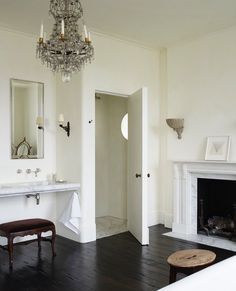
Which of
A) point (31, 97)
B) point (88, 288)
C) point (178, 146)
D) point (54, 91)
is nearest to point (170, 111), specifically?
point (178, 146)

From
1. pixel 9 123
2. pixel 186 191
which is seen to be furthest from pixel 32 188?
pixel 186 191

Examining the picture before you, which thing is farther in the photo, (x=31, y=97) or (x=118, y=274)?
(x=31, y=97)

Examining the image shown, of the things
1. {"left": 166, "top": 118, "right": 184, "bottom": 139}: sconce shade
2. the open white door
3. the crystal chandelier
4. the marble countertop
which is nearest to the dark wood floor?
the open white door

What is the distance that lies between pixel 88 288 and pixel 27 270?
820 mm

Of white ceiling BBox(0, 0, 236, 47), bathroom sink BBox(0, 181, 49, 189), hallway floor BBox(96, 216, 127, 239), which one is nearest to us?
white ceiling BBox(0, 0, 236, 47)

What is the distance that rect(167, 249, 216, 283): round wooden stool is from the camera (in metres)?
2.42

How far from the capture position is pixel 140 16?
4.05 m

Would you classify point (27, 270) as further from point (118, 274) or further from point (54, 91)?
point (54, 91)

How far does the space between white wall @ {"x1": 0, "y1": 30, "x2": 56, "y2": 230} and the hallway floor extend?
30.6 inches

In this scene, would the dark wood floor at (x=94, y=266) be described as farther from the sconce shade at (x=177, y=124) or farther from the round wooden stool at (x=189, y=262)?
the sconce shade at (x=177, y=124)

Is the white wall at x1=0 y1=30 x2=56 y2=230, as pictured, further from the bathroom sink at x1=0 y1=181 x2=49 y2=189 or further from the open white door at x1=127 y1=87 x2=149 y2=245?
the open white door at x1=127 y1=87 x2=149 y2=245

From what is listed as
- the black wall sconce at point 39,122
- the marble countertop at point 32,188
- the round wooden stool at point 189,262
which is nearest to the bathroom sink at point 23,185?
the marble countertop at point 32,188

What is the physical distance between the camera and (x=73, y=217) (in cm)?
426

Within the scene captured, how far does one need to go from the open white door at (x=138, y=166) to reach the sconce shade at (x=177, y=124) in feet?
2.05
